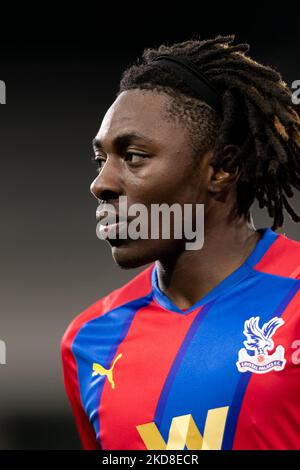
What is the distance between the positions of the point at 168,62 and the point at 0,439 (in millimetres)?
2989

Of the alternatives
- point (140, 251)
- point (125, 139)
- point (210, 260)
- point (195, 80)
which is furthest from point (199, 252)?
point (195, 80)

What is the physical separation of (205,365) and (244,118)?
72cm

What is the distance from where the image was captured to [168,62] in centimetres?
246

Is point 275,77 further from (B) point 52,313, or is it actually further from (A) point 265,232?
(B) point 52,313

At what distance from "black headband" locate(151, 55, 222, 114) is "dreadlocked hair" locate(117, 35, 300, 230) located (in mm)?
16

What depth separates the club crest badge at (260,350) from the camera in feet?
6.96

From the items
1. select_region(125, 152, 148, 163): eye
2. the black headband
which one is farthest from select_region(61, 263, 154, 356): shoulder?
the black headband

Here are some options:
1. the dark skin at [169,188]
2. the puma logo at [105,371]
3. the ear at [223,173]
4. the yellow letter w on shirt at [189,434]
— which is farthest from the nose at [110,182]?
the yellow letter w on shirt at [189,434]

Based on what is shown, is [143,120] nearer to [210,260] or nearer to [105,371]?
[210,260]

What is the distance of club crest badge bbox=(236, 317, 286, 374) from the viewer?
2121 mm

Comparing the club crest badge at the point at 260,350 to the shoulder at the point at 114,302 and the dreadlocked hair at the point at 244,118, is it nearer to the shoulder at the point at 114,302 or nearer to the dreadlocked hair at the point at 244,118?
the dreadlocked hair at the point at 244,118

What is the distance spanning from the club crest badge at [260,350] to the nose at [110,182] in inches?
20.1

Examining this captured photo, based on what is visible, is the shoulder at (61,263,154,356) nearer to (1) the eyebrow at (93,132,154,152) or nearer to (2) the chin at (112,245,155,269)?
(2) the chin at (112,245,155,269)

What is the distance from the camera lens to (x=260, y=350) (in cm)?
216
